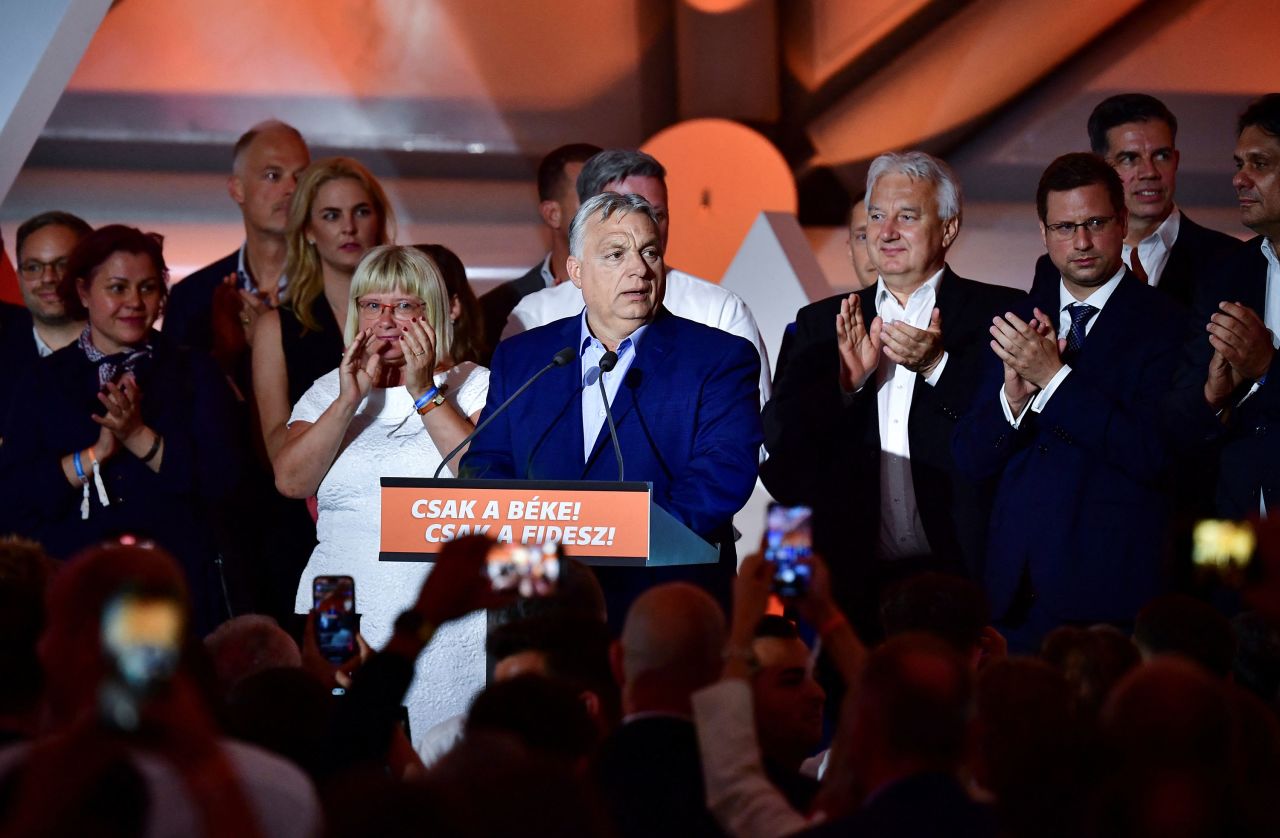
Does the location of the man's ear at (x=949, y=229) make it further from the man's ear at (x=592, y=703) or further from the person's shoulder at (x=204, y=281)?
the person's shoulder at (x=204, y=281)

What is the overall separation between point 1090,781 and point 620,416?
61.5 inches

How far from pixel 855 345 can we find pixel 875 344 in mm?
53

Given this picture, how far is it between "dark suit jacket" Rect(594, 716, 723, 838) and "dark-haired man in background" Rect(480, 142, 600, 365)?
288 cm

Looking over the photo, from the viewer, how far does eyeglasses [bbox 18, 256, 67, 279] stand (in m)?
4.65

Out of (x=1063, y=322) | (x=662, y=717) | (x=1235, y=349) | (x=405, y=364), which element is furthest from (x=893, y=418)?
(x=662, y=717)

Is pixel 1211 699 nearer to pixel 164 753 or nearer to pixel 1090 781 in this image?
pixel 1090 781

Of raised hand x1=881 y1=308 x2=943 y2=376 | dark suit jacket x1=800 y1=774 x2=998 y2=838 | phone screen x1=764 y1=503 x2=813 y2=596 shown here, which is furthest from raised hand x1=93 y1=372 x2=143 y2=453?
dark suit jacket x1=800 y1=774 x2=998 y2=838

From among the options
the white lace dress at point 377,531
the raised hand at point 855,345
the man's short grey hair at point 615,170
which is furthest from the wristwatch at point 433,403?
the raised hand at point 855,345

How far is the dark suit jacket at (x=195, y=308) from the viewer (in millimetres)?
4824

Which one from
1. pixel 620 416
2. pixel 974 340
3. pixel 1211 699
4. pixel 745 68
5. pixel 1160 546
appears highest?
pixel 745 68

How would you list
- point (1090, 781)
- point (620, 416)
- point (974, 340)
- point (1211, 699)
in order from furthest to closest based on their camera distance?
point (974, 340), point (620, 416), point (1090, 781), point (1211, 699)

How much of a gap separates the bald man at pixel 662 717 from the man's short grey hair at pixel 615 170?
215 cm

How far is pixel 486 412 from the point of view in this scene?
3.54 m

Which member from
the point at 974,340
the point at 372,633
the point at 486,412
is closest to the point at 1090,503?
the point at 974,340
